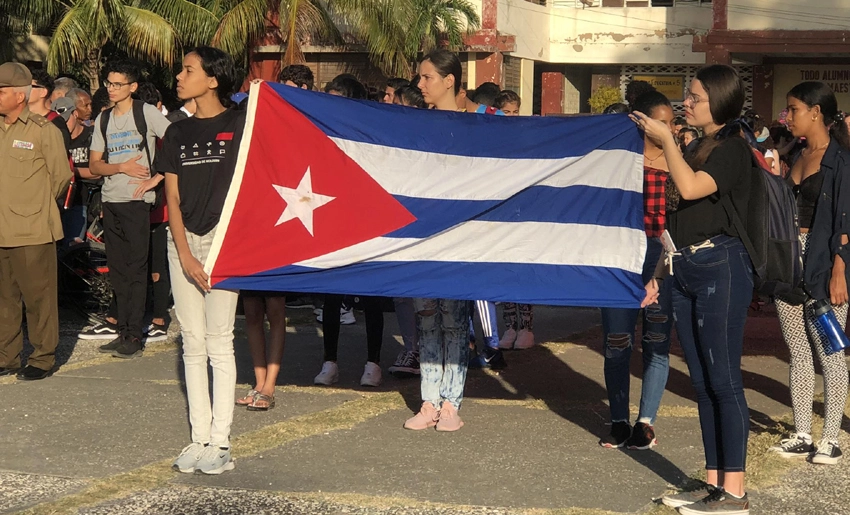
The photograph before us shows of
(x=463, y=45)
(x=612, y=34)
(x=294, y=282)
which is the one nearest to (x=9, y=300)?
(x=294, y=282)

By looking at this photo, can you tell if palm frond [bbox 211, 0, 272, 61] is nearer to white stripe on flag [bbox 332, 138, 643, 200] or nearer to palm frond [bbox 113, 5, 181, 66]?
palm frond [bbox 113, 5, 181, 66]

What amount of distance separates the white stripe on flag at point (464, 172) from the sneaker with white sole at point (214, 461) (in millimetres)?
1597

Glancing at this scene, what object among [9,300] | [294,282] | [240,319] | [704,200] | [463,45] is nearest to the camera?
[704,200]

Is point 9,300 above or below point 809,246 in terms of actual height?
below

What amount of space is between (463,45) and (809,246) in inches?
1012

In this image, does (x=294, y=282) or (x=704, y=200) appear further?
(x=294, y=282)

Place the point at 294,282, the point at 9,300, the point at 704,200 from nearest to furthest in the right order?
the point at 704,200 → the point at 294,282 → the point at 9,300

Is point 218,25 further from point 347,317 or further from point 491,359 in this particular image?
point 491,359

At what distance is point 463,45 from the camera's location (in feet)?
103

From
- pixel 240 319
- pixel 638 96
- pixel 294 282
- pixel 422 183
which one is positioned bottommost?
pixel 240 319

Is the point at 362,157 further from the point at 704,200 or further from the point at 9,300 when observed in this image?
the point at 9,300

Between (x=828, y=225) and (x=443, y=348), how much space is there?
2163 mm

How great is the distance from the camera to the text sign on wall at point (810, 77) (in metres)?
35.0

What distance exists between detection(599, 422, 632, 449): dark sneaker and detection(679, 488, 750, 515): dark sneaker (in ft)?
3.95
